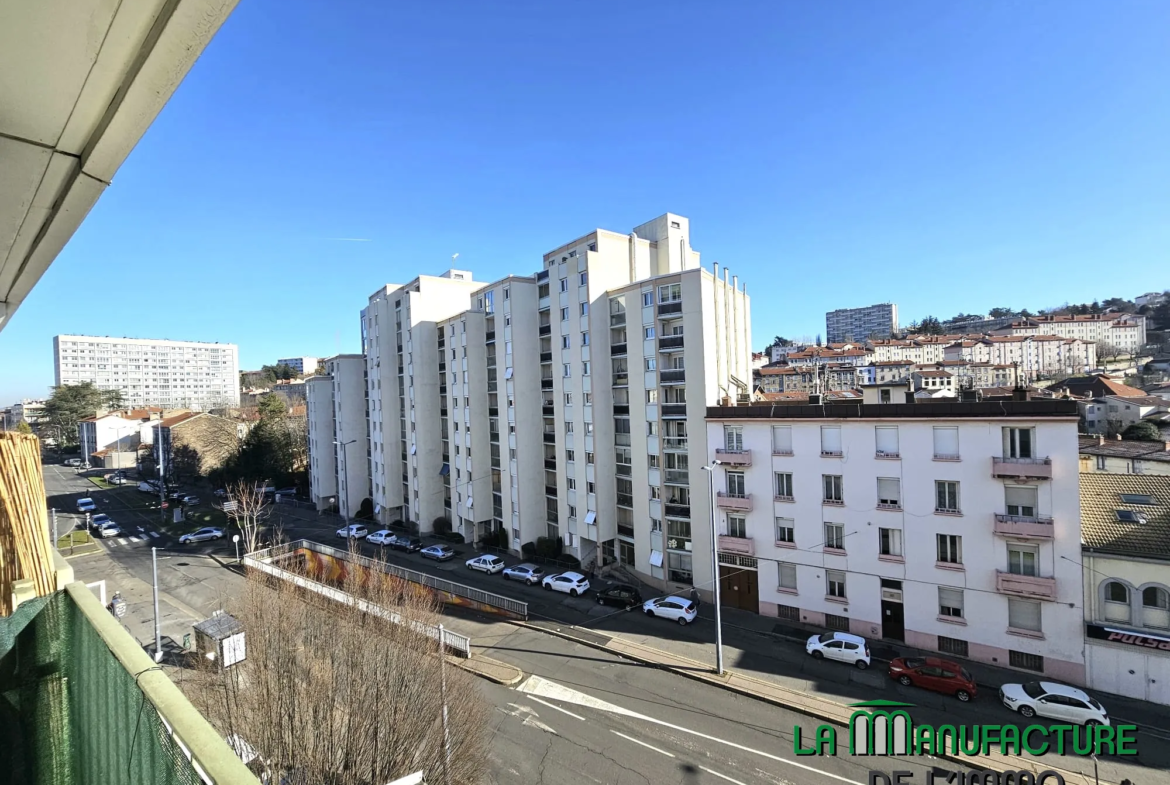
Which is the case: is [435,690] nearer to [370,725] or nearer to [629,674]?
[370,725]

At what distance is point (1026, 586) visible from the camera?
2061cm

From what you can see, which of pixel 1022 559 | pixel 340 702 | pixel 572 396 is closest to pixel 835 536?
pixel 1022 559

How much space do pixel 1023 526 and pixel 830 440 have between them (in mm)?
7627

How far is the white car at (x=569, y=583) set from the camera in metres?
30.4

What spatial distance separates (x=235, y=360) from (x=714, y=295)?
533 feet

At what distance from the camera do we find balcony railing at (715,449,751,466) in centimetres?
2720

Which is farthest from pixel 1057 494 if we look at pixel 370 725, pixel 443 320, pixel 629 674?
pixel 443 320

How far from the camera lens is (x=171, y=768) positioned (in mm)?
2590

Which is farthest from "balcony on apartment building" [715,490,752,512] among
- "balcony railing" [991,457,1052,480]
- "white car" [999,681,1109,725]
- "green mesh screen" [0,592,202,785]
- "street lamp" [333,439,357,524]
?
"street lamp" [333,439,357,524]

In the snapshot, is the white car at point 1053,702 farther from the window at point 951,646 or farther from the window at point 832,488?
the window at point 832,488

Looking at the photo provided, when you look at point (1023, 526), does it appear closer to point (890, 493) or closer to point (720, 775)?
point (890, 493)

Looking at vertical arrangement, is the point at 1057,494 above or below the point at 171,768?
below

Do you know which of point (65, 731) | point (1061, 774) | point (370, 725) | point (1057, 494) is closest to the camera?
point (65, 731)

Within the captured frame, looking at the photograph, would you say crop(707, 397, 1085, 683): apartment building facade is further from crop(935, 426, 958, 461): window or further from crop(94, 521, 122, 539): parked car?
crop(94, 521, 122, 539): parked car
